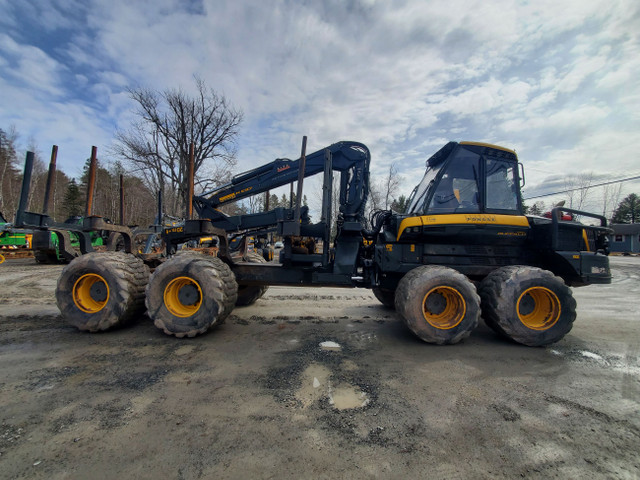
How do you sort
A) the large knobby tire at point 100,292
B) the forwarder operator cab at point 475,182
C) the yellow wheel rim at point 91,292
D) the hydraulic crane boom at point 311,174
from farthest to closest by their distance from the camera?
1. the hydraulic crane boom at point 311,174
2. the forwarder operator cab at point 475,182
3. the yellow wheel rim at point 91,292
4. the large knobby tire at point 100,292

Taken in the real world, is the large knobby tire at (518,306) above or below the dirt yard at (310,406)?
above

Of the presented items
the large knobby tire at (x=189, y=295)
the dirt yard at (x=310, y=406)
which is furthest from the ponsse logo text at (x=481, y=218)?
the large knobby tire at (x=189, y=295)

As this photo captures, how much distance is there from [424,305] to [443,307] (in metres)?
0.38

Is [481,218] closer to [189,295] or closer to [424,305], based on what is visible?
[424,305]

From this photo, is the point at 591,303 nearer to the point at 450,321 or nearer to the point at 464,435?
the point at 450,321

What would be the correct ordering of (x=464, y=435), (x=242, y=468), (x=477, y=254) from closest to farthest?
(x=242, y=468), (x=464, y=435), (x=477, y=254)

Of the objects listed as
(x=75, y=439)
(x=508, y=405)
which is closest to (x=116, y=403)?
(x=75, y=439)

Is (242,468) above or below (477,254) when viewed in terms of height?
below

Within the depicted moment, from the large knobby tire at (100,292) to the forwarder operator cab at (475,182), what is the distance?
4739mm

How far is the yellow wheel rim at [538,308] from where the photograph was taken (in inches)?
166

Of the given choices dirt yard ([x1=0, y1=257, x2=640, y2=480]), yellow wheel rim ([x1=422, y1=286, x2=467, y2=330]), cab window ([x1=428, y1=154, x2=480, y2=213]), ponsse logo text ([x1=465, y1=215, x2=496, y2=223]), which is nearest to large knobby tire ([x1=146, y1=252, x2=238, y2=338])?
dirt yard ([x1=0, y1=257, x2=640, y2=480])

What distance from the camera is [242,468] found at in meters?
1.86

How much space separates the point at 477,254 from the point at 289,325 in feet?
11.2

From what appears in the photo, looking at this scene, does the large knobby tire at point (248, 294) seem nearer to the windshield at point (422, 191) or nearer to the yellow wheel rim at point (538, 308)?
the windshield at point (422, 191)
